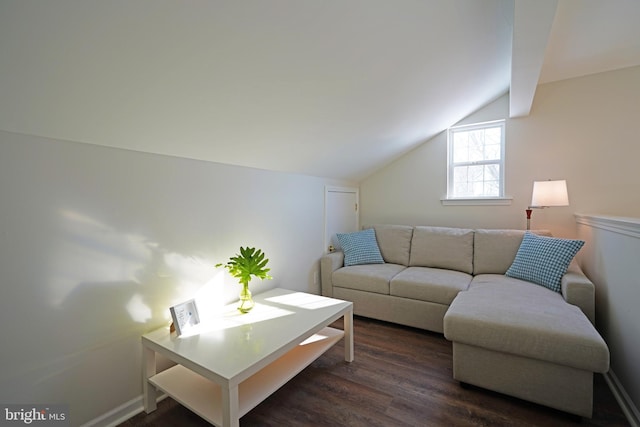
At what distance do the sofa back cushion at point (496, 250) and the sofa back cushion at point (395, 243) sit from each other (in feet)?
2.27

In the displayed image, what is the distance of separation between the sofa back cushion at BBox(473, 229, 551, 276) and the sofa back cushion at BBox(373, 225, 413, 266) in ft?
2.27

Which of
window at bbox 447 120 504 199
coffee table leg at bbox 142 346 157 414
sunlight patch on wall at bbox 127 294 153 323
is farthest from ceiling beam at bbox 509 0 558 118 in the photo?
coffee table leg at bbox 142 346 157 414

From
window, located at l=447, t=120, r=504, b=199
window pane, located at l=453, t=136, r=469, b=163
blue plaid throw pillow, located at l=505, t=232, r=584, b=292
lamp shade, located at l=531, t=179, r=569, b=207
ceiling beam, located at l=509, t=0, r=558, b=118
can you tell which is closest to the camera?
ceiling beam, located at l=509, t=0, r=558, b=118

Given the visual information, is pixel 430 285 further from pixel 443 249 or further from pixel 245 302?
pixel 245 302

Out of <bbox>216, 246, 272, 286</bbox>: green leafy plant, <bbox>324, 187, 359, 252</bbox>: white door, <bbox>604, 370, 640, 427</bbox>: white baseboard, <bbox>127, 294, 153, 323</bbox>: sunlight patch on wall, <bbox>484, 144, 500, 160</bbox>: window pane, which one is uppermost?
<bbox>484, 144, 500, 160</bbox>: window pane

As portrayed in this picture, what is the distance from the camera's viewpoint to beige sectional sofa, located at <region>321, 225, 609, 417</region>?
1.42 m

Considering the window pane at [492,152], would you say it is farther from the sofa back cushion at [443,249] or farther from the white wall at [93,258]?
the white wall at [93,258]

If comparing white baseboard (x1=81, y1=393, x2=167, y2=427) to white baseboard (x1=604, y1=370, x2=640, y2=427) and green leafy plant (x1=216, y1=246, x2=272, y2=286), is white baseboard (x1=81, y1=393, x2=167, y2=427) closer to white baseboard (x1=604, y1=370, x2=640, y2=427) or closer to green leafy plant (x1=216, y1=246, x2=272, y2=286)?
green leafy plant (x1=216, y1=246, x2=272, y2=286)

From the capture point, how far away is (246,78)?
141 centimetres

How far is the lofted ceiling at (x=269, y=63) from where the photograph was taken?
3.16ft

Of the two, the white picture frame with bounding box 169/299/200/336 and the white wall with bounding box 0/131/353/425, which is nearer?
the white wall with bounding box 0/131/353/425

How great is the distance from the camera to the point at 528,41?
1647 mm

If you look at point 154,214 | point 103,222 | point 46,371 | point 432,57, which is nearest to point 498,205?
point 432,57

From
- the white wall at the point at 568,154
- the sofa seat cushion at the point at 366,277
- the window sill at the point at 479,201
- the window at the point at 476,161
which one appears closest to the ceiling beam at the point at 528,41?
the white wall at the point at 568,154
